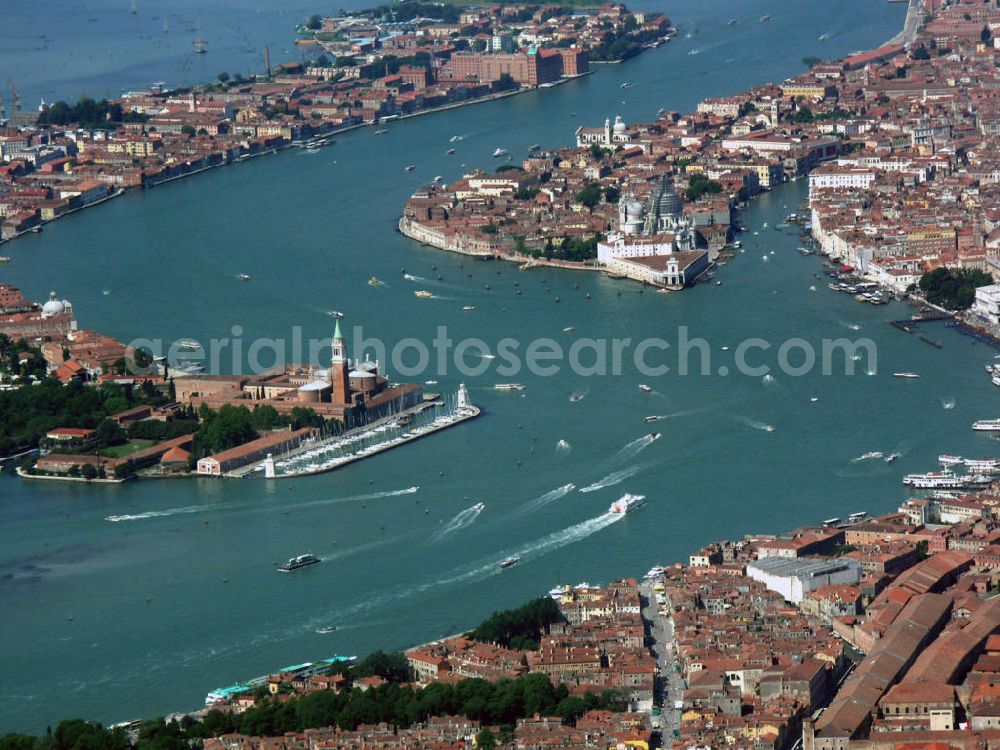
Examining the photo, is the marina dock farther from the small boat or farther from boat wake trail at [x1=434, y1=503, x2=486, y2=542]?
the small boat

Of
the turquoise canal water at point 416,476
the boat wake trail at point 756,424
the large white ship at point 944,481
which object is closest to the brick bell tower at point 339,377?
the turquoise canal water at point 416,476

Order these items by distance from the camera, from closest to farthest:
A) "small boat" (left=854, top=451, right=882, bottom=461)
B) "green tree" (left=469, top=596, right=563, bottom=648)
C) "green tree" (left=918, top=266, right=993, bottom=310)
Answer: "green tree" (left=469, top=596, right=563, bottom=648) < "small boat" (left=854, top=451, right=882, bottom=461) < "green tree" (left=918, top=266, right=993, bottom=310)

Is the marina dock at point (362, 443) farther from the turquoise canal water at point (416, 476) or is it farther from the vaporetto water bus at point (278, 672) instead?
the vaporetto water bus at point (278, 672)

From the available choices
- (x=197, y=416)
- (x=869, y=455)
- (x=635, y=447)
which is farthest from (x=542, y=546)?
(x=197, y=416)

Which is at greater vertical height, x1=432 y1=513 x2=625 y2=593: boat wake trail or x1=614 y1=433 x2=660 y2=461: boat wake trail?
x1=614 y1=433 x2=660 y2=461: boat wake trail

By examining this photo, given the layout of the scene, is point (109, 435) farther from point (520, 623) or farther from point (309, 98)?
point (309, 98)

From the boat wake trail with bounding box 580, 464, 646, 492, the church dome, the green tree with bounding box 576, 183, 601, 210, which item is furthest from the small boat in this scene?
the green tree with bounding box 576, 183, 601, 210
